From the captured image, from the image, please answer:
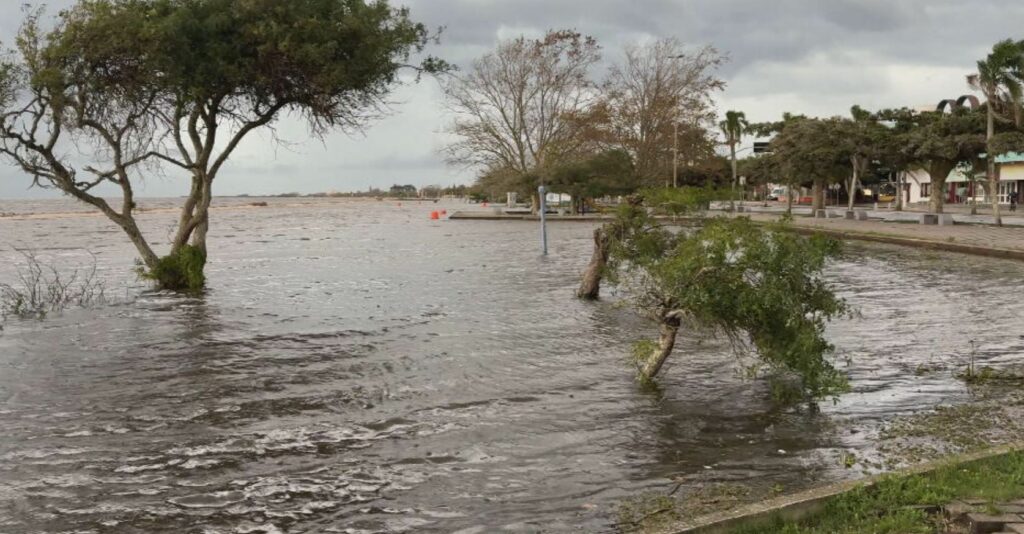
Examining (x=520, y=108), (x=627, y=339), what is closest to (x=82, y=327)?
(x=627, y=339)

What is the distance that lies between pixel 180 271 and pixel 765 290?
52.4 feet

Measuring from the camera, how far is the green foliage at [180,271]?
66.1ft

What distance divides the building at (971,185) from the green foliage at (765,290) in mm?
54755

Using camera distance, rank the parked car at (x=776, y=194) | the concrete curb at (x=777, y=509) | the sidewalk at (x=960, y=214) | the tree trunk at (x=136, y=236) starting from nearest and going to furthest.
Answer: the concrete curb at (x=777, y=509), the tree trunk at (x=136, y=236), the sidewalk at (x=960, y=214), the parked car at (x=776, y=194)

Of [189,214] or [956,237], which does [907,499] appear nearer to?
[189,214]

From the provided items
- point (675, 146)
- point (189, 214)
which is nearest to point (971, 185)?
point (675, 146)

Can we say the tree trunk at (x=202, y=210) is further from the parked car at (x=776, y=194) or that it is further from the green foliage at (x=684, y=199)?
the parked car at (x=776, y=194)

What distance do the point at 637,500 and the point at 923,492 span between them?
5.70 ft

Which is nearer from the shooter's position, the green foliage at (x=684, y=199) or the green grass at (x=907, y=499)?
the green grass at (x=907, y=499)

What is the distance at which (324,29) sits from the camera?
17.2 metres

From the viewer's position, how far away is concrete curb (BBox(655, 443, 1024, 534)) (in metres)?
4.89

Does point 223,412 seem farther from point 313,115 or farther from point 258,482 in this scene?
point 313,115

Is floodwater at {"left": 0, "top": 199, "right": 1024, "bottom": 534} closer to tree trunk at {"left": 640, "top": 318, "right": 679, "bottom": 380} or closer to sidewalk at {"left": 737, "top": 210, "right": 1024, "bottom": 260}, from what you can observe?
tree trunk at {"left": 640, "top": 318, "right": 679, "bottom": 380}

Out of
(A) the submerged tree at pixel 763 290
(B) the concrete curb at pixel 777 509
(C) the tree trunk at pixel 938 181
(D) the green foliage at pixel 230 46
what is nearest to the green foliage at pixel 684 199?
(A) the submerged tree at pixel 763 290
